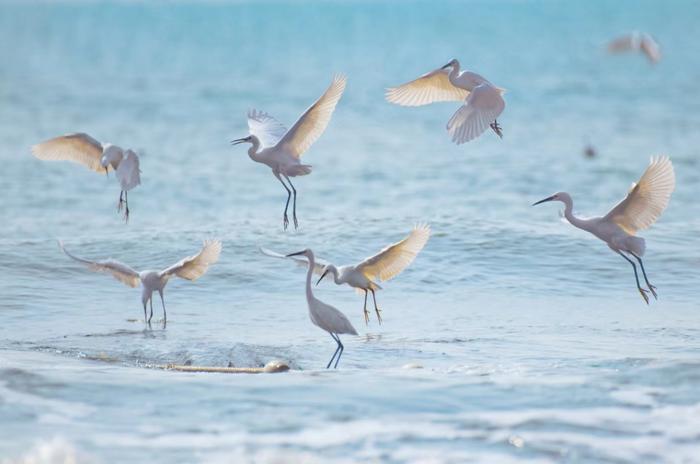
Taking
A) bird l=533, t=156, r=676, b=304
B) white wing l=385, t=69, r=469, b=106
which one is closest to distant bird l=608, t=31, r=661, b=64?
white wing l=385, t=69, r=469, b=106

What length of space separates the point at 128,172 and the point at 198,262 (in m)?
1.02

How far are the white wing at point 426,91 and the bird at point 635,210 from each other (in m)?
→ 1.63

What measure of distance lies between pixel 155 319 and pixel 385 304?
92.1 inches

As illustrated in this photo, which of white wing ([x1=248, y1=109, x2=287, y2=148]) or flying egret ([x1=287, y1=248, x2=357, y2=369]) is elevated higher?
white wing ([x1=248, y1=109, x2=287, y2=148])

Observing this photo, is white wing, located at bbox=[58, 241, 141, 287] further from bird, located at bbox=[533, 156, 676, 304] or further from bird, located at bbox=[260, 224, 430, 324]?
bird, located at bbox=[533, 156, 676, 304]

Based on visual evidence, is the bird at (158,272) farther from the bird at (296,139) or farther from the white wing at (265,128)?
the white wing at (265,128)

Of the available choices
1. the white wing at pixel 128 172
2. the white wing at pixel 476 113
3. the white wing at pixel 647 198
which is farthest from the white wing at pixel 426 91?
the white wing at pixel 128 172

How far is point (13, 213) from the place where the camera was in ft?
61.2

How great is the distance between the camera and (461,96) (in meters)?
11.7

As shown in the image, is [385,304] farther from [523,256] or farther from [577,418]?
[577,418]

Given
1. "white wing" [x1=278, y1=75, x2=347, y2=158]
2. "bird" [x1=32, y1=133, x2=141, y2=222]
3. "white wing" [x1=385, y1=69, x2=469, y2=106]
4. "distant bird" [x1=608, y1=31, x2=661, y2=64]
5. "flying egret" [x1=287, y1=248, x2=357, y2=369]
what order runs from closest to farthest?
"flying egret" [x1=287, y1=248, x2=357, y2=369] < "white wing" [x1=278, y1=75, x2=347, y2=158] < "white wing" [x1=385, y1=69, x2=469, y2=106] < "bird" [x1=32, y1=133, x2=141, y2=222] < "distant bird" [x1=608, y1=31, x2=661, y2=64]

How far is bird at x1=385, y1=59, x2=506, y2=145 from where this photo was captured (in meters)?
10.4

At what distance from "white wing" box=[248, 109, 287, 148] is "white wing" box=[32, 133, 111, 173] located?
1489 mm

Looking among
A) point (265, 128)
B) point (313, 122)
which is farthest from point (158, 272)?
point (313, 122)
